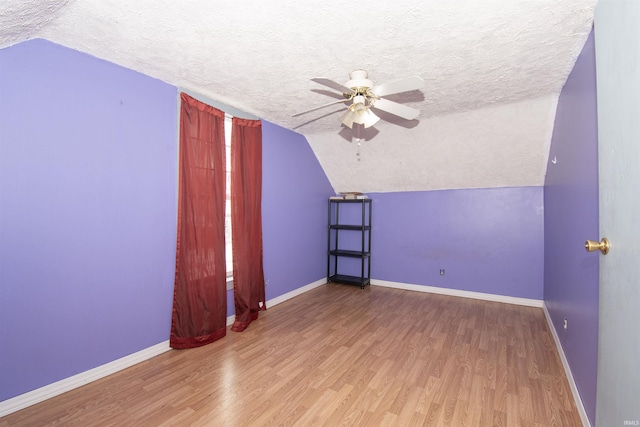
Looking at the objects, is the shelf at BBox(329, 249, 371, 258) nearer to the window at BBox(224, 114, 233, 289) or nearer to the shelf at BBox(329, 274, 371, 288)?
the shelf at BBox(329, 274, 371, 288)

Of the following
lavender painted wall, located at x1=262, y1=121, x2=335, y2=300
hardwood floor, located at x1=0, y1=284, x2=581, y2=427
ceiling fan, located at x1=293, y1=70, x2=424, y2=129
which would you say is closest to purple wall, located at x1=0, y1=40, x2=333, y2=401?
hardwood floor, located at x1=0, y1=284, x2=581, y2=427

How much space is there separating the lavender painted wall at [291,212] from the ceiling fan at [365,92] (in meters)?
1.77

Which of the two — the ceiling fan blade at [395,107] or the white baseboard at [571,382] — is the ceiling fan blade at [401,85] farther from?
the white baseboard at [571,382]

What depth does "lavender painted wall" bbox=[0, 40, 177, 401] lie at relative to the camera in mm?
1831

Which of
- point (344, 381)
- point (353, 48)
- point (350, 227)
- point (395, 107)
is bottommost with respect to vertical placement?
point (344, 381)

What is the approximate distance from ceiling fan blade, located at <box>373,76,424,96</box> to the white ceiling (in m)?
0.32

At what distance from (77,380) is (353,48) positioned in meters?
3.21

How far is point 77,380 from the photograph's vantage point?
2.11 m

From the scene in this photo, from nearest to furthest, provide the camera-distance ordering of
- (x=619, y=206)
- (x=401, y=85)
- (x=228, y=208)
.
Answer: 1. (x=619, y=206)
2. (x=401, y=85)
3. (x=228, y=208)

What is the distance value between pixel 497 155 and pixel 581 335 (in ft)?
8.32

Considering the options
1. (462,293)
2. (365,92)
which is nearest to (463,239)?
(462,293)

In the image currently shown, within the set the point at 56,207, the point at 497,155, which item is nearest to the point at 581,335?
the point at 497,155

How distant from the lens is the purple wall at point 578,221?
1.69 metres

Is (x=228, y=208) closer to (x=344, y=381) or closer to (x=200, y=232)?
(x=200, y=232)
